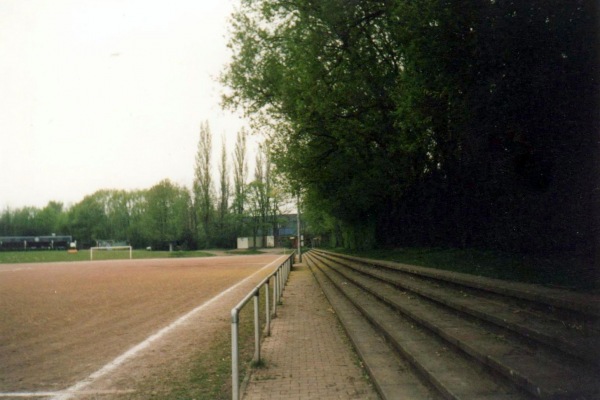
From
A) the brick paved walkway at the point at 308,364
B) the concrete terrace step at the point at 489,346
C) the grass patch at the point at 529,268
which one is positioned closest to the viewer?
the concrete terrace step at the point at 489,346

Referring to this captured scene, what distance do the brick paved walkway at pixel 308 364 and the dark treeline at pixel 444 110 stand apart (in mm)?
3804

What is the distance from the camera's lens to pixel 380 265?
12.7 m

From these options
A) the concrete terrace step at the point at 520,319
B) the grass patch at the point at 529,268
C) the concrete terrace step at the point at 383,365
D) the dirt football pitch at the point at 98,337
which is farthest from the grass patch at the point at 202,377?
the grass patch at the point at 529,268

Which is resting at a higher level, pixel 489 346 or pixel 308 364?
Result: pixel 489 346

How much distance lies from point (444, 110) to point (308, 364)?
595 cm

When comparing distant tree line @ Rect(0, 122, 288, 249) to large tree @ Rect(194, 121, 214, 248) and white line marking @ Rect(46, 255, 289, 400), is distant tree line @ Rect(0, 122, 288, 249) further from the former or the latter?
white line marking @ Rect(46, 255, 289, 400)

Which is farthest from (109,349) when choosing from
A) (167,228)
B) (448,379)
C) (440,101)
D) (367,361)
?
(167,228)

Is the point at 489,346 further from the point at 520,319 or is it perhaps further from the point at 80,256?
the point at 80,256

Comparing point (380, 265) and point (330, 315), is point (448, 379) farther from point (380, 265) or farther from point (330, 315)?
point (380, 265)

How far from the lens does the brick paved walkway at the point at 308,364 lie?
15.4 ft

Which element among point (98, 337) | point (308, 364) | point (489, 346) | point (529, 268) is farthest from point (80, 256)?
point (489, 346)

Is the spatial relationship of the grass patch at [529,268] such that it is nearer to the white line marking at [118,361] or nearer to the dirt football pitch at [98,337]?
the dirt football pitch at [98,337]

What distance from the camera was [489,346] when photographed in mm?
4137

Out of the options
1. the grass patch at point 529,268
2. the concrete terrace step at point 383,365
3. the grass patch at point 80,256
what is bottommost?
the grass patch at point 80,256
